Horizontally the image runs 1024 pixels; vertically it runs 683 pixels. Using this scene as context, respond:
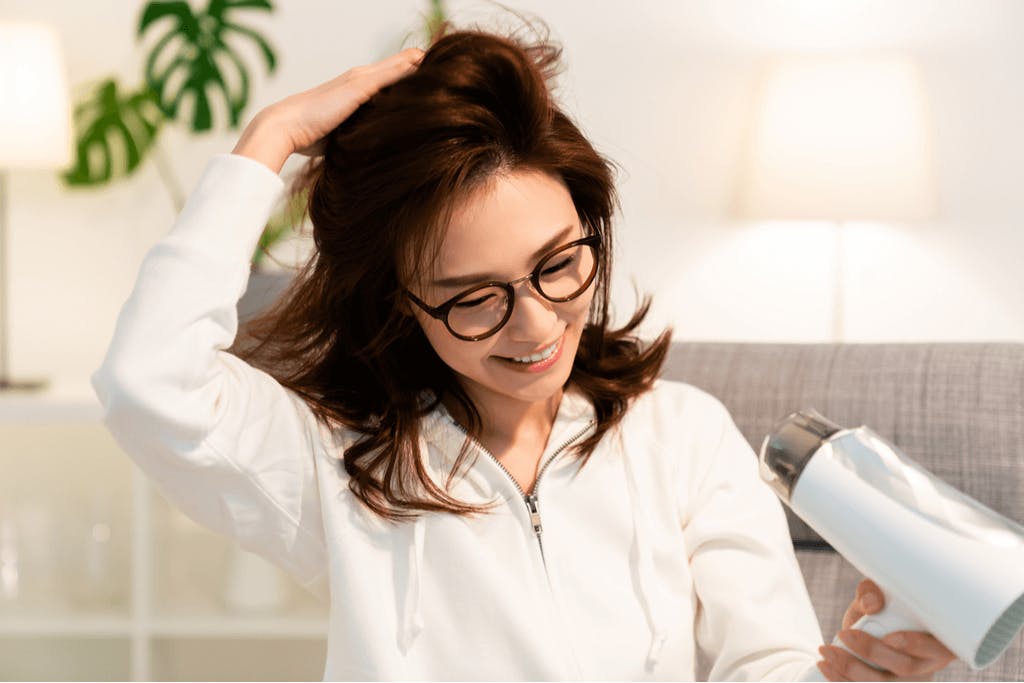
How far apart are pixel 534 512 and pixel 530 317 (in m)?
0.23

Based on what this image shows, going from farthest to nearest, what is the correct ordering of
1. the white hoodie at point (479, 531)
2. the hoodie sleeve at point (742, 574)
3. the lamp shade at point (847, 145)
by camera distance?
the lamp shade at point (847, 145) < the hoodie sleeve at point (742, 574) < the white hoodie at point (479, 531)

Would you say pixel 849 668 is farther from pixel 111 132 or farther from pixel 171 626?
pixel 111 132

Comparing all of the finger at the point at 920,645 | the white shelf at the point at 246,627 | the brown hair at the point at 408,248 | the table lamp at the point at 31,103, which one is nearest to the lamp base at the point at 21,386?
the table lamp at the point at 31,103

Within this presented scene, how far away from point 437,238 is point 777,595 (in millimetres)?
506

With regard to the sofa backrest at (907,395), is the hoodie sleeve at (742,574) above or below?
below

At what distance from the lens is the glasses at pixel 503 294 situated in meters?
1.12

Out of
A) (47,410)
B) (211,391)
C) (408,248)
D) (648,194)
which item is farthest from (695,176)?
(211,391)

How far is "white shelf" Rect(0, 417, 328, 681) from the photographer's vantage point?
7.91 feet

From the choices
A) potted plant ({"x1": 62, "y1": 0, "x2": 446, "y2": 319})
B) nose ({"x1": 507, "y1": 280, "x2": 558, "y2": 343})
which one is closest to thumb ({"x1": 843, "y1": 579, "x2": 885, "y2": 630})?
nose ({"x1": 507, "y1": 280, "x2": 558, "y2": 343})

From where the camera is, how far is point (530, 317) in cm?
112

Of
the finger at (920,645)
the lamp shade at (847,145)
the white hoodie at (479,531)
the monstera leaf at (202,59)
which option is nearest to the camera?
the finger at (920,645)

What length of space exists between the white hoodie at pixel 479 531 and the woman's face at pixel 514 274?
13 cm

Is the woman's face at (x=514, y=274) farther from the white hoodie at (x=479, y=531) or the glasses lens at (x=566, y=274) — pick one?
the white hoodie at (x=479, y=531)

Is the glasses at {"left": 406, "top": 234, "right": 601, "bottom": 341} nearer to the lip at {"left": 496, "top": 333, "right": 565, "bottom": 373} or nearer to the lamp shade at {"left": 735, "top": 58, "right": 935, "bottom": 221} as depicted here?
the lip at {"left": 496, "top": 333, "right": 565, "bottom": 373}
